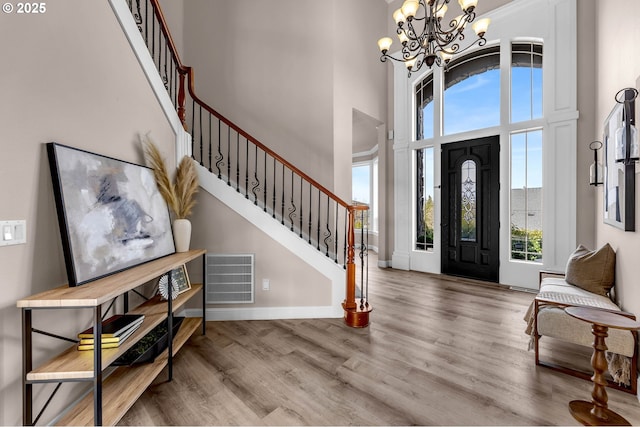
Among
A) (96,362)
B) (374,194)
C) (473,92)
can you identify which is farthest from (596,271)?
(374,194)

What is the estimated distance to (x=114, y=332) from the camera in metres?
1.56

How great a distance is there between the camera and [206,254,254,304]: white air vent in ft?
10.1

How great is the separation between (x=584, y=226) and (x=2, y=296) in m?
5.93

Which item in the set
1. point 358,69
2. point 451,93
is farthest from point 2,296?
point 451,93

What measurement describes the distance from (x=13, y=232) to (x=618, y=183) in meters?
4.21

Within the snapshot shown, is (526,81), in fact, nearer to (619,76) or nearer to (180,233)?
(619,76)

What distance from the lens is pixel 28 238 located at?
1360mm

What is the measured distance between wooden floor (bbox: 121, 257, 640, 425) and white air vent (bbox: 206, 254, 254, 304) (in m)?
0.28

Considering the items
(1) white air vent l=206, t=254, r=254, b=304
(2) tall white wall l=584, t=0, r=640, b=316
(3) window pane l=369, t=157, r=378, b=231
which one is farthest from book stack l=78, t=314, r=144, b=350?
(3) window pane l=369, t=157, r=378, b=231

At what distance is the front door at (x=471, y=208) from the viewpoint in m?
4.69

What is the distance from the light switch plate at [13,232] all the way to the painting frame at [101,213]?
141 mm

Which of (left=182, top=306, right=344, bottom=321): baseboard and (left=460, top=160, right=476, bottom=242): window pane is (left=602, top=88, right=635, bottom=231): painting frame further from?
(left=182, top=306, right=344, bottom=321): baseboard

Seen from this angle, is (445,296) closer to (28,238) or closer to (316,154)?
(316,154)

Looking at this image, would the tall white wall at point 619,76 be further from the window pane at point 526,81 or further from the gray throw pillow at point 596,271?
the window pane at point 526,81
